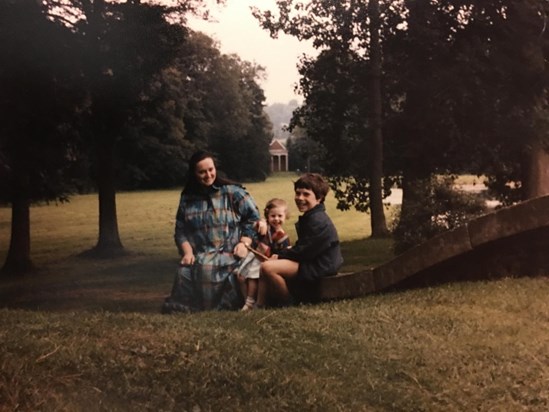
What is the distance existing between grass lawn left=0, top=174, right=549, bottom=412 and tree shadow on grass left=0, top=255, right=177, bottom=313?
9.87ft

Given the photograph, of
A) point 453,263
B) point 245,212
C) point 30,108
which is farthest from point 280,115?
point 453,263

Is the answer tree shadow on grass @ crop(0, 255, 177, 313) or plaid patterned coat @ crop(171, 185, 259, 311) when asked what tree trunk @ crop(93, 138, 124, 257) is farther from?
plaid patterned coat @ crop(171, 185, 259, 311)

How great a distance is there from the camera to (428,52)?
8.22 metres

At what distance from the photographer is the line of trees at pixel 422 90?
25.6 feet

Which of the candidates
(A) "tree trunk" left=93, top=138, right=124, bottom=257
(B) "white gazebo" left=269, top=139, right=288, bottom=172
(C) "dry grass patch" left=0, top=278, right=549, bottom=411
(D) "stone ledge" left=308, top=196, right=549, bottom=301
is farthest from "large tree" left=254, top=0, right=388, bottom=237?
(C) "dry grass patch" left=0, top=278, right=549, bottom=411

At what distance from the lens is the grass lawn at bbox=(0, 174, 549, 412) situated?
295 cm

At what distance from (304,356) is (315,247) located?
4.66ft

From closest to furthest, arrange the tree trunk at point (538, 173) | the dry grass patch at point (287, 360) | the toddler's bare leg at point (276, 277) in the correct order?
1. the dry grass patch at point (287, 360)
2. the toddler's bare leg at point (276, 277)
3. the tree trunk at point (538, 173)

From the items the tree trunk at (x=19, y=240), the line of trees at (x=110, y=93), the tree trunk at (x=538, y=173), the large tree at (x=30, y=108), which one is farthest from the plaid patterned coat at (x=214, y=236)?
the tree trunk at (x=538, y=173)

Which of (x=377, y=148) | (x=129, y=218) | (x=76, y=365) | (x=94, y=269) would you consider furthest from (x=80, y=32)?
(x=76, y=365)

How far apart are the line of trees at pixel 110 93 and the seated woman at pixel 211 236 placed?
7.57ft

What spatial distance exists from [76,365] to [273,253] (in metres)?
2.26

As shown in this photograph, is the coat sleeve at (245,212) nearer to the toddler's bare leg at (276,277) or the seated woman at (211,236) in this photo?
the seated woman at (211,236)

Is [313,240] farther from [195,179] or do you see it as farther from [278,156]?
[278,156]
